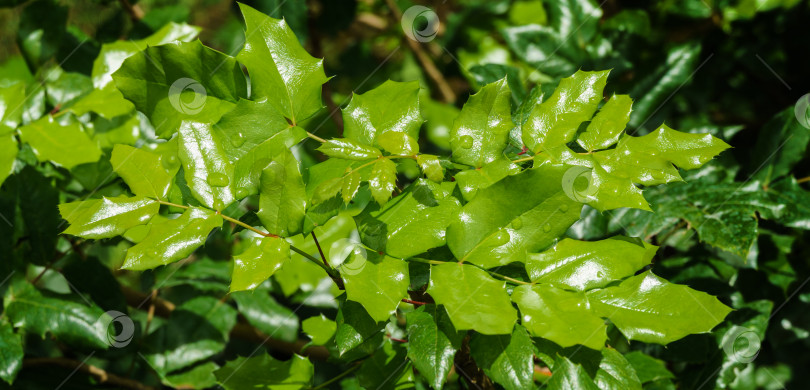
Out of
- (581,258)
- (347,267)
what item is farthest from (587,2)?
(347,267)

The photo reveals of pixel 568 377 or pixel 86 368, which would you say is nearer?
pixel 568 377

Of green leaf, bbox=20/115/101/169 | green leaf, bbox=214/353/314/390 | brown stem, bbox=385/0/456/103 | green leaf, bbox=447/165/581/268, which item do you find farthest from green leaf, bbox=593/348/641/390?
brown stem, bbox=385/0/456/103

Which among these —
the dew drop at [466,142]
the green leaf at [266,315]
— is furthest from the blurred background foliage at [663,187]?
the dew drop at [466,142]

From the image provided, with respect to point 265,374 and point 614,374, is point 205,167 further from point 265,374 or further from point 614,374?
point 614,374

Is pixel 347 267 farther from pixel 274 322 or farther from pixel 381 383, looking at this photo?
pixel 274 322

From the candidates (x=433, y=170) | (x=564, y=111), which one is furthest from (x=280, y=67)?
(x=564, y=111)

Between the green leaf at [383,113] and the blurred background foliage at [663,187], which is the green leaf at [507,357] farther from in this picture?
the green leaf at [383,113]

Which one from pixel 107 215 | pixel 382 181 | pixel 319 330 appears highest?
pixel 107 215
